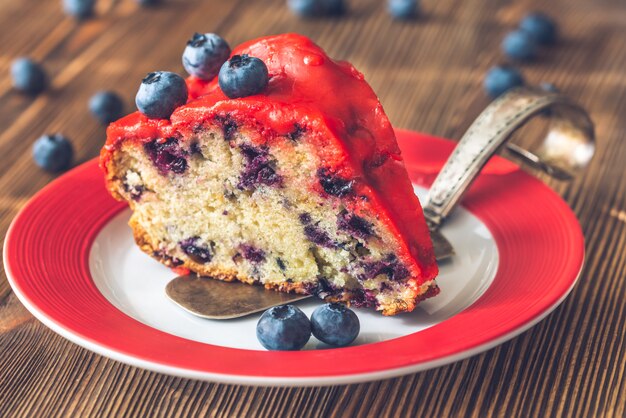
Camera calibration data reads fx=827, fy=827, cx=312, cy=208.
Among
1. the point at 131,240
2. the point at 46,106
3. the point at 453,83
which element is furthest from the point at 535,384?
the point at 46,106

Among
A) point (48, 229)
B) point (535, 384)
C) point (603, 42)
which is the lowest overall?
point (603, 42)

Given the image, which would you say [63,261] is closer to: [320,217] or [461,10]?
Result: [320,217]

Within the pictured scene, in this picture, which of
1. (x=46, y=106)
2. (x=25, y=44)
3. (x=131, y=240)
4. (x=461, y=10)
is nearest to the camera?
(x=131, y=240)

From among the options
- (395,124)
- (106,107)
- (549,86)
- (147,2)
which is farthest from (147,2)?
A: (549,86)

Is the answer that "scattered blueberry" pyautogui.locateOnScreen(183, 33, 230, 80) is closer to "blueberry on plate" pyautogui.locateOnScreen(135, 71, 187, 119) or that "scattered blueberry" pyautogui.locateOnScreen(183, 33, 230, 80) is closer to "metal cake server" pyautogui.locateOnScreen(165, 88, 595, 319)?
"blueberry on plate" pyautogui.locateOnScreen(135, 71, 187, 119)

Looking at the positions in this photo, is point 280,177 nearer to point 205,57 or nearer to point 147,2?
point 205,57

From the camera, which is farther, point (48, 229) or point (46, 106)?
point (46, 106)

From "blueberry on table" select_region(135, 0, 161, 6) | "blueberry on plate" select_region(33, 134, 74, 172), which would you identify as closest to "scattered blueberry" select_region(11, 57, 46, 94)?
"blueberry on plate" select_region(33, 134, 74, 172)
